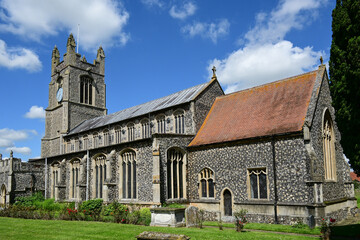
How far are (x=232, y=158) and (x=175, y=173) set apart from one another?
4.34 m

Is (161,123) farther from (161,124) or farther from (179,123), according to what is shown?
(179,123)

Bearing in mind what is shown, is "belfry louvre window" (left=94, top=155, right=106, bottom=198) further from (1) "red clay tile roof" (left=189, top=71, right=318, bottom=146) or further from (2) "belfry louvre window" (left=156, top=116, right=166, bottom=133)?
(1) "red clay tile roof" (left=189, top=71, right=318, bottom=146)

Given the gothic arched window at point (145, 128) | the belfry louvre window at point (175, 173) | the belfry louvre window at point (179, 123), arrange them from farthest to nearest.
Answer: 1. the gothic arched window at point (145, 128)
2. the belfry louvre window at point (179, 123)
3. the belfry louvre window at point (175, 173)

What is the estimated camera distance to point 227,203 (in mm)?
19984

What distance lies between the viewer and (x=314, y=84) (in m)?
19.8

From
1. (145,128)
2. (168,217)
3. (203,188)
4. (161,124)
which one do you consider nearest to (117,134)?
(145,128)

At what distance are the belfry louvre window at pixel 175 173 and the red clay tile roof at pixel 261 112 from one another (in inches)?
59.2

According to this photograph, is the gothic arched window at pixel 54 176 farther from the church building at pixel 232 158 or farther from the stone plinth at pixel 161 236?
the stone plinth at pixel 161 236

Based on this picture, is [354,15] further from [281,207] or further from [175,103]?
[175,103]

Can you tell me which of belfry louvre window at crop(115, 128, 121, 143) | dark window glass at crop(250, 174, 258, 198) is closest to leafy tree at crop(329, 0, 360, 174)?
dark window glass at crop(250, 174, 258, 198)

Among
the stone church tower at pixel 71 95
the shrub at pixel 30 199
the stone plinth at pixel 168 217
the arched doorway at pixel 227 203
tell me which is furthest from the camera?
the stone church tower at pixel 71 95

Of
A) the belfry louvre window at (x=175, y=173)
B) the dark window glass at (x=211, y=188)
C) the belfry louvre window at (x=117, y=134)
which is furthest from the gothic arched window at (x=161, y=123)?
the dark window glass at (x=211, y=188)

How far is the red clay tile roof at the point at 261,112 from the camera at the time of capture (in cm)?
1891

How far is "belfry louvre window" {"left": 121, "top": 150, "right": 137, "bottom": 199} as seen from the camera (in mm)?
23062
